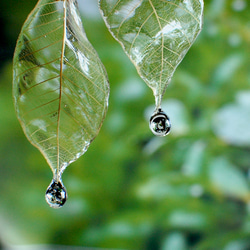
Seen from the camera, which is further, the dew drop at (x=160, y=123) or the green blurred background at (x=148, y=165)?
the green blurred background at (x=148, y=165)

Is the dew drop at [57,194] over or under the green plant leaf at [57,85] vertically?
under

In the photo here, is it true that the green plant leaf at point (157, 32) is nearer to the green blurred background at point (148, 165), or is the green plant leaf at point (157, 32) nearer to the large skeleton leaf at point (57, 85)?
the large skeleton leaf at point (57, 85)

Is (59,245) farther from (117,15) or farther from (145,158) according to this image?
(117,15)

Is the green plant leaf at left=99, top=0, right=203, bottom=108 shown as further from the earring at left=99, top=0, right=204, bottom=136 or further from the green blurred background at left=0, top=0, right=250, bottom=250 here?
the green blurred background at left=0, top=0, right=250, bottom=250

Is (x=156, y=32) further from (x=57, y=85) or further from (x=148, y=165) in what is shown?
(x=148, y=165)

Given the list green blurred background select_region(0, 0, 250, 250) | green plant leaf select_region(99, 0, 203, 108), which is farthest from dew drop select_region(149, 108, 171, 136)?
green blurred background select_region(0, 0, 250, 250)

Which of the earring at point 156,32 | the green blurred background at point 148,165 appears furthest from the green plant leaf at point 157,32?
the green blurred background at point 148,165
